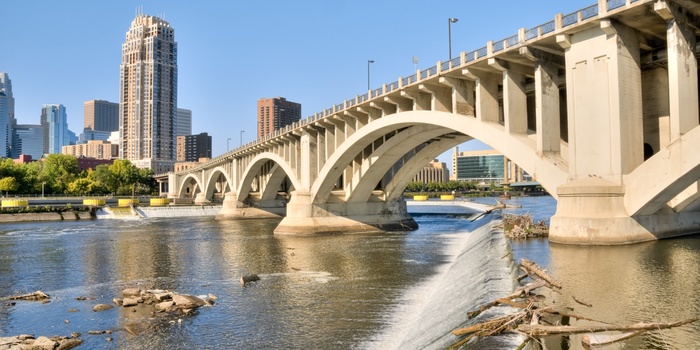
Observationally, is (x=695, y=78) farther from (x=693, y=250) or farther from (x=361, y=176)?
(x=361, y=176)

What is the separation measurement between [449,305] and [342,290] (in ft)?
23.5

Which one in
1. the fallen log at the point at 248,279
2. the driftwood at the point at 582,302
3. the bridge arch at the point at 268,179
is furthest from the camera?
the bridge arch at the point at 268,179

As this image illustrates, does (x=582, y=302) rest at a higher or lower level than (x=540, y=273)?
lower

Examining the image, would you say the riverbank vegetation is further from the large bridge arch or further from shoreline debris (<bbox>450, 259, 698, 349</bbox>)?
shoreline debris (<bbox>450, 259, 698, 349</bbox>)

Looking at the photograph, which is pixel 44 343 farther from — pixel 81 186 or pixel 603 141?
pixel 81 186

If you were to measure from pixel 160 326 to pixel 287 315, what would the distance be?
4253 millimetres

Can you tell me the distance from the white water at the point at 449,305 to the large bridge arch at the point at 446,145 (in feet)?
15.2

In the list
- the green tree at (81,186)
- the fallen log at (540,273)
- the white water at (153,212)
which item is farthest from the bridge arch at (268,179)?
the green tree at (81,186)

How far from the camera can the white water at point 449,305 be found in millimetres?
12727

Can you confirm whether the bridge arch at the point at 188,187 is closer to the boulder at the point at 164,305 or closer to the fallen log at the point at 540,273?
the boulder at the point at 164,305

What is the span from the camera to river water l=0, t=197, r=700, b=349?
47.2 feet

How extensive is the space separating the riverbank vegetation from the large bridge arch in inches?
3697

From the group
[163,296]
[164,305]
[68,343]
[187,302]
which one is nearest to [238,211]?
[163,296]

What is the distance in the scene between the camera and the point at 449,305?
16.9m
